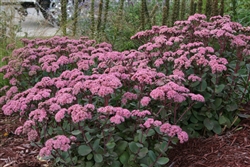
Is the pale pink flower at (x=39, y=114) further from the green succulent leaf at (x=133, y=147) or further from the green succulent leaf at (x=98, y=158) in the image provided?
the green succulent leaf at (x=133, y=147)

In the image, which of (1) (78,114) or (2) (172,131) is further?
(2) (172,131)

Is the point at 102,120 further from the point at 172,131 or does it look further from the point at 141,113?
the point at 172,131

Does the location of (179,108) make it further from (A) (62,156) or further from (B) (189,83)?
(A) (62,156)

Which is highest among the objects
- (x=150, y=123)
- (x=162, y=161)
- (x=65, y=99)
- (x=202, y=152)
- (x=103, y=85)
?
(x=103, y=85)

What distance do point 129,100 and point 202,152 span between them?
2.54ft

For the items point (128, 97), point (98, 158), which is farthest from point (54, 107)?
point (128, 97)

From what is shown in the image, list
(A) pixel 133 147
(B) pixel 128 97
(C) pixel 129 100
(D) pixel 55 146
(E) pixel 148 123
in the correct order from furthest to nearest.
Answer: (C) pixel 129 100 < (B) pixel 128 97 < (A) pixel 133 147 < (E) pixel 148 123 < (D) pixel 55 146

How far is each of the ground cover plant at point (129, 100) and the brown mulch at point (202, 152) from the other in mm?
105

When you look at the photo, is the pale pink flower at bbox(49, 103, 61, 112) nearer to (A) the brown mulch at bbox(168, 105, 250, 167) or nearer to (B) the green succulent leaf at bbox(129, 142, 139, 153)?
(B) the green succulent leaf at bbox(129, 142, 139, 153)

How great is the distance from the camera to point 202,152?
10.2ft

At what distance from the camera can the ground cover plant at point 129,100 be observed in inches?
101

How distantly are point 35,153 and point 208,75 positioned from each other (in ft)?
5.96

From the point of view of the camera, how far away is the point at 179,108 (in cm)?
317

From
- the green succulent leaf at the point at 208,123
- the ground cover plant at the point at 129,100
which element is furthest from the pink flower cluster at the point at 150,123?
the green succulent leaf at the point at 208,123
